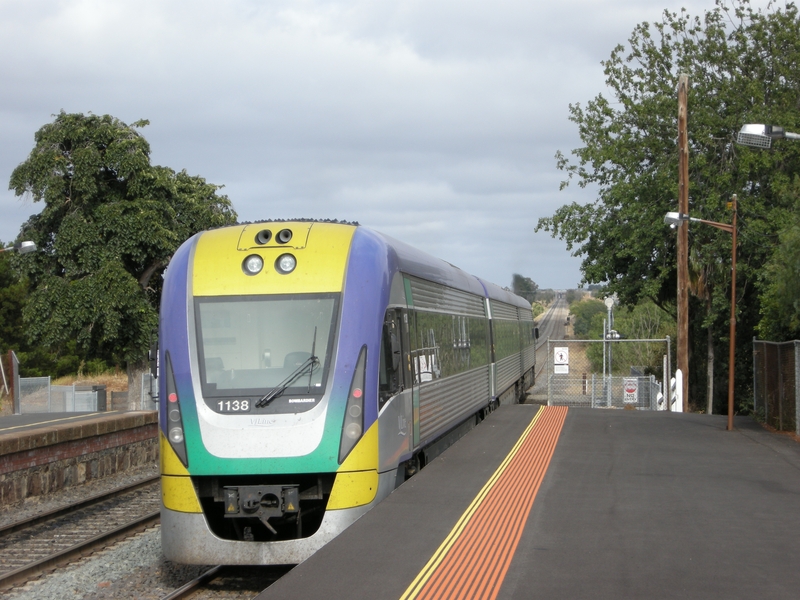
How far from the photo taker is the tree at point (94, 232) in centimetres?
2933

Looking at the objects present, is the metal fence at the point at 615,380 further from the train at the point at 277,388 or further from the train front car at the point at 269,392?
the train front car at the point at 269,392

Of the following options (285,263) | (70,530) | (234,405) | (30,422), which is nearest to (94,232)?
(30,422)

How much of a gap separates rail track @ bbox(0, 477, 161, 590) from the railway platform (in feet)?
11.3

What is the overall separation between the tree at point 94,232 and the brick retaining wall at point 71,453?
1219 cm

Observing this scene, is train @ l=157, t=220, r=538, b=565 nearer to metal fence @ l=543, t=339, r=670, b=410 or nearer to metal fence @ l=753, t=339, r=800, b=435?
metal fence @ l=753, t=339, r=800, b=435

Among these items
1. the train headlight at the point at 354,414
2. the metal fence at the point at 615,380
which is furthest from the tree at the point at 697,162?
the train headlight at the point at 354,414

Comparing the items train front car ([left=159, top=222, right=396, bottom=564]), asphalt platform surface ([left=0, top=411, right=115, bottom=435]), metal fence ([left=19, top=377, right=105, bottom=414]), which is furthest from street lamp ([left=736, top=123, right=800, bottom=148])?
metal fence ([left=19, top=377, right=105, bottom=414])

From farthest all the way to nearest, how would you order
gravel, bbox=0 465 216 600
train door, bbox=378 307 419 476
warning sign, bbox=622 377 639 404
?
warning sign, bbox=622 377 639 404, train door, bbox=378 307 419 476, gravel, bbox=0 465 216 600

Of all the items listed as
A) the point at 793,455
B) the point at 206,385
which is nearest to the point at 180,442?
the point at 206,385

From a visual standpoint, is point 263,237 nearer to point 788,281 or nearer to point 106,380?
point 788,281

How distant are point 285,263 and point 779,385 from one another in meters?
10.7

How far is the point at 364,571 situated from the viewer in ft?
19.9

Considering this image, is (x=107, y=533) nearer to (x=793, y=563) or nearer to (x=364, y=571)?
(x=364, y=571)

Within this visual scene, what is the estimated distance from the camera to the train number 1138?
7828 mm
